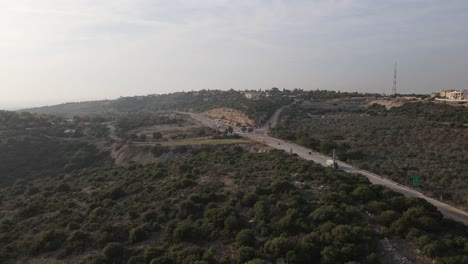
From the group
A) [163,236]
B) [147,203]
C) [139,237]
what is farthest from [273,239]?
[147,203]

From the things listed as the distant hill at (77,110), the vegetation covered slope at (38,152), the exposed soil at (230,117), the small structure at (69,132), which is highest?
the distant hill at (77,110)

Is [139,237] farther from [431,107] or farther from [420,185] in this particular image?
[431,107]

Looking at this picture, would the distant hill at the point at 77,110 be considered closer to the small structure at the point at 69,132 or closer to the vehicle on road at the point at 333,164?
the small structure at the point at 69,132

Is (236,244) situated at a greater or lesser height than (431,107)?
lesser

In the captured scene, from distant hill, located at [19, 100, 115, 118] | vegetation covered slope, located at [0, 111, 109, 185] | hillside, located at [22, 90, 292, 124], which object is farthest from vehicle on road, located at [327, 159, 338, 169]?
distant hill, located at [19, 100, 115, 118]

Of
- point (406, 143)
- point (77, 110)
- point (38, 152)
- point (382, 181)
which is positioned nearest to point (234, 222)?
point (382, 181)

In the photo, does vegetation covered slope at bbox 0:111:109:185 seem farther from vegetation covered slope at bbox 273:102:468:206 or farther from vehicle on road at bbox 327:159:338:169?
vehicle on road at bbox 327:159:338:169

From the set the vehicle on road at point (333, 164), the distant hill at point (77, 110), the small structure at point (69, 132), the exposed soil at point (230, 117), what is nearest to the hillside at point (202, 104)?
the distant hill at point (77, 110)
